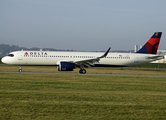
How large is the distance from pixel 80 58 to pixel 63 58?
9.17 feet

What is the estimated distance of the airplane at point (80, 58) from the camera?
124 feet

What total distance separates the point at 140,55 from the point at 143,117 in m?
32.9

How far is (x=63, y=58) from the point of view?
38.9m

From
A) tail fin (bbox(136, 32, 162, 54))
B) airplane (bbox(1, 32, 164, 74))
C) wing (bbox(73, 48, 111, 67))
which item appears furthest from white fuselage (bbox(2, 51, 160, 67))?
tail fin (bbox(136, 32, 162, 54))

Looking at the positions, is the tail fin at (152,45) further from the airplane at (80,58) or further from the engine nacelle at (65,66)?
the engine nacelle at (65,66)

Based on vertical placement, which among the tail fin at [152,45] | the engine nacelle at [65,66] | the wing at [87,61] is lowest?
the engine nacelle at [65,66]

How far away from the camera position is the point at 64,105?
12258 mm

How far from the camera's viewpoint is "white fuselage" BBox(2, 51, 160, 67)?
37844mm

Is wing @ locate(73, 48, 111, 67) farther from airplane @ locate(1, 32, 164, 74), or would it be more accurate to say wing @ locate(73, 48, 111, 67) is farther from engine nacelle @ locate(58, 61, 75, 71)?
engine nacelle @ locate(58, 61, 75, 71)

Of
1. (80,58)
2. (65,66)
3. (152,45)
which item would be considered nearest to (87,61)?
(80,58)

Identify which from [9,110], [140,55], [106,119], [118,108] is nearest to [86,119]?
[106,119]

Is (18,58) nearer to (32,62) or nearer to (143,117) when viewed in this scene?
(32,62)

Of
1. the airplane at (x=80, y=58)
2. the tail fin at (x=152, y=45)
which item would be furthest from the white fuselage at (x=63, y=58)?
the tail fin at (x=152, y=45)

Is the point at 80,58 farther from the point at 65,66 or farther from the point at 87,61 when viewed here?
the point at 65,66
